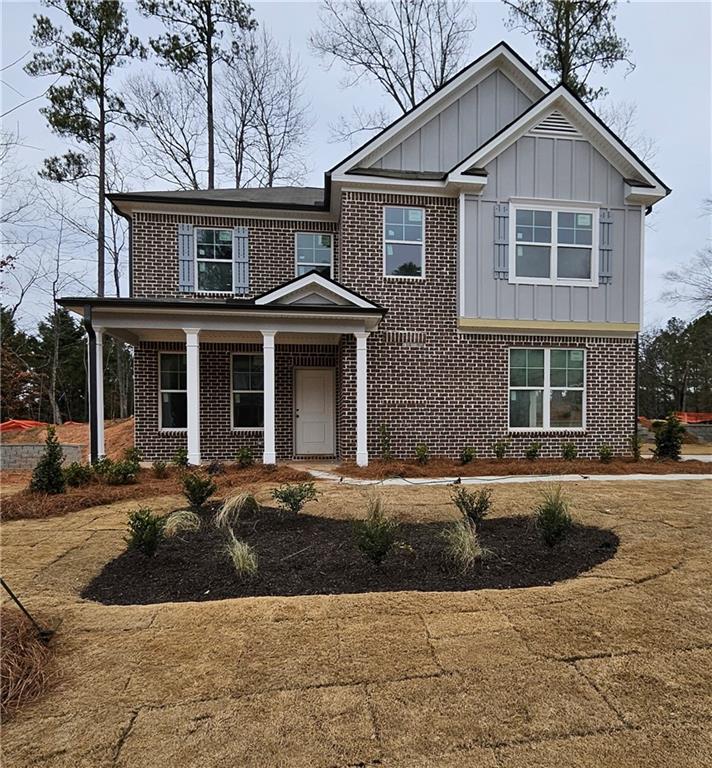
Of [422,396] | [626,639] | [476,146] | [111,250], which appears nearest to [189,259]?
[422,396]

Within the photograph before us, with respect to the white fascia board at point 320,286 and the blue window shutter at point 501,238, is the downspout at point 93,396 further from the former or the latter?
the blue window shutter at point 501,238

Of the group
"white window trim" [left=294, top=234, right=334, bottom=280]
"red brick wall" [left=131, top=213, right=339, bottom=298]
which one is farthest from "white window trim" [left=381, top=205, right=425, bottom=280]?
"white window trim" [left=294, top=234, right=334, bottom=280]

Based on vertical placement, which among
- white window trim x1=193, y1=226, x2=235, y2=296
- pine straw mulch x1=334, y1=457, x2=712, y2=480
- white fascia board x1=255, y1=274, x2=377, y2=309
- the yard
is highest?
white window trim x1=193, y1=226, x2=235, y2=296

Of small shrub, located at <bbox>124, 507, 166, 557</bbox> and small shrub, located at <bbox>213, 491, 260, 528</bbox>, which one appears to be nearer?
small shrub, located at <bbox>124, 507, 166, 557</bbox>

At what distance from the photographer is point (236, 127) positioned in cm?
2195

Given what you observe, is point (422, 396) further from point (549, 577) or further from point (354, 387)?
point (549, 577)


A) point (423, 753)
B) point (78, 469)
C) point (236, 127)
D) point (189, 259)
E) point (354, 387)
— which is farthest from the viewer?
point (236, 127)

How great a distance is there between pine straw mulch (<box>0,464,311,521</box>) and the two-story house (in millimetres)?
1916

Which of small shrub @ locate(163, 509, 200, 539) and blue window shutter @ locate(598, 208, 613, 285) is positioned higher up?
blue window shutter @ locate(598, 208, 613, 285)

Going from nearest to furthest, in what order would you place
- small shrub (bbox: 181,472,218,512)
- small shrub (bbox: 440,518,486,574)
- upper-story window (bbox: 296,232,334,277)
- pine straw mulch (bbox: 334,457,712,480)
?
small shrub (bbox: 440,518,486,574)
small shrub (bbox: 181,472,218,512)
pine straw mulch (bbox: 334,457,712,480)
upper-story window (bbox: 296,232,334,277)

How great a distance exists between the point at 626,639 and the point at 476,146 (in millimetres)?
11023

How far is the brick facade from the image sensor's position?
34.8 feet

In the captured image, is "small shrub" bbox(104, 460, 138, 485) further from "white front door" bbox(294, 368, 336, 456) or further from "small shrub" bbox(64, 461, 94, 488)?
"white front door" bbox(294, 368, 336, 456)

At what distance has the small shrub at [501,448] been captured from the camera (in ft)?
34.3
